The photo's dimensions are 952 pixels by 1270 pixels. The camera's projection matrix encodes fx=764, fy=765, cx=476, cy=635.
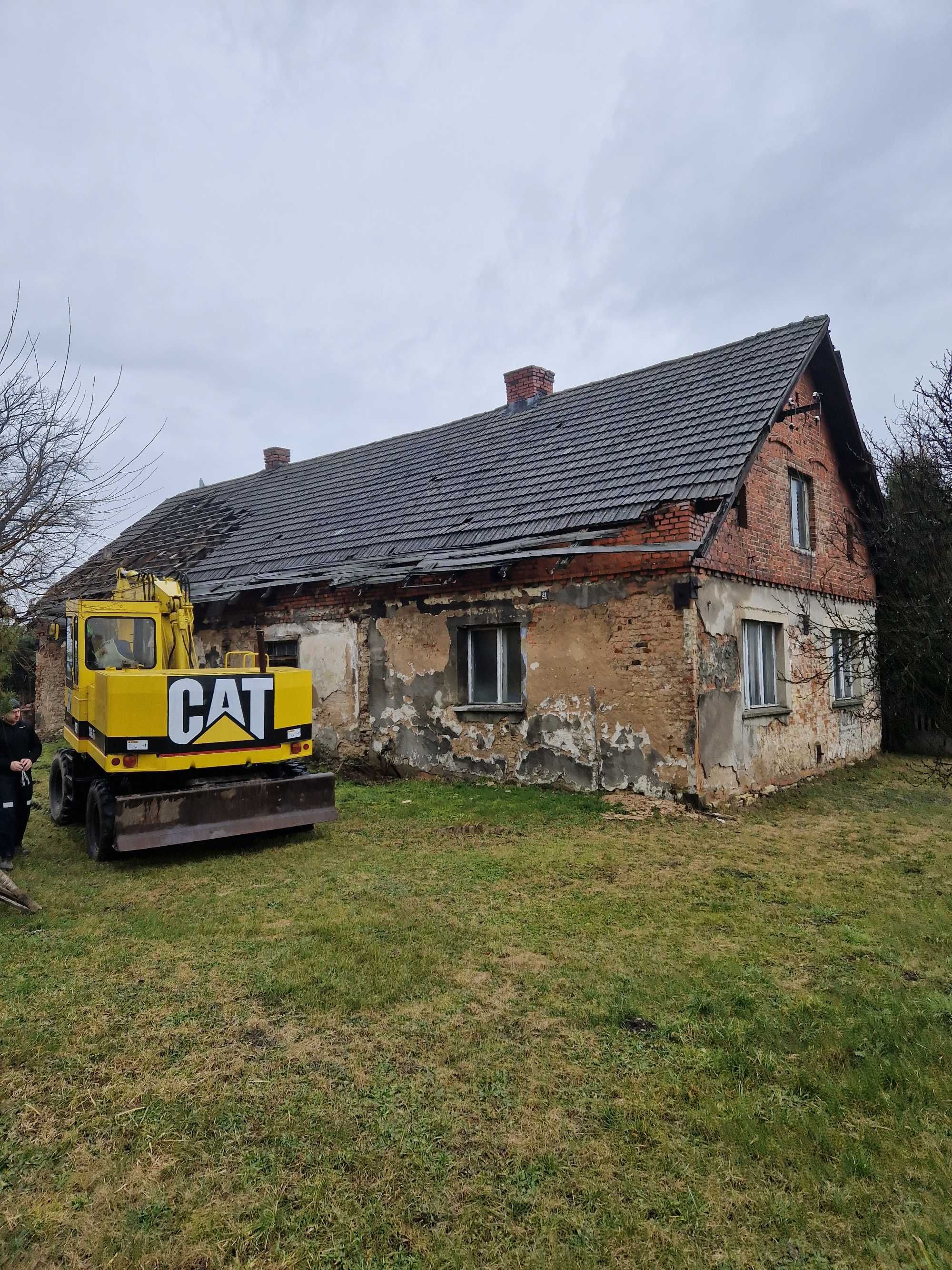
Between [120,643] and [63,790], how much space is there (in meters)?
1.84

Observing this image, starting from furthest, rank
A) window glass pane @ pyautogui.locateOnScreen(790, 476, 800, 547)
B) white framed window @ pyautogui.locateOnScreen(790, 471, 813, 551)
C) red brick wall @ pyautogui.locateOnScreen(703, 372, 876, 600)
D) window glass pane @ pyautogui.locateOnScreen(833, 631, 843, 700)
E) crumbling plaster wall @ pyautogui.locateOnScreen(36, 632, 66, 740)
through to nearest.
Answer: crumbling plaster wall @ pyautogui.locateOnScreen(36, 632, 66, 740) → window glass pane @ pyautogui.locateOnScreen(833, 631, 843, 700) → white framed window @ pyautogui.locateOnScreen(790, 471, 813, 551) → window glass pane @ pyautogui.locateOnScreen(790, 476, 800, 547) → red brick wall @ pyautogui.locateOnScreen(703, 372, 876, 600)

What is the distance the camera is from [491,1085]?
3.29 meters

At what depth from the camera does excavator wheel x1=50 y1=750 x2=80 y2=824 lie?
27.3 feet

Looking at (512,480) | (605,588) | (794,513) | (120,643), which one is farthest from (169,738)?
(794,513)

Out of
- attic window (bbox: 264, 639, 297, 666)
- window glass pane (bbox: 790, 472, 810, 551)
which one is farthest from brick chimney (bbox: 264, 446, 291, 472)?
window glass pane (bbox: 790, 472, 810, 551)

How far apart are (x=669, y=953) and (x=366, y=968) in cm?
185

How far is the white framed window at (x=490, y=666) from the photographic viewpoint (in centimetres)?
1051

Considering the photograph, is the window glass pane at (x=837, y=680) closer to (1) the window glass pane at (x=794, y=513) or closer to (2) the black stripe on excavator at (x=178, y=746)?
(1) the window glass pane at (x=794, y=513)

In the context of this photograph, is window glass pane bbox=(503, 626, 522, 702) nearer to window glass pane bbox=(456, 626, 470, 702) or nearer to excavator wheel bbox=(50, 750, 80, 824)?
window glass pane bbox=(456, 626, 470, 702)

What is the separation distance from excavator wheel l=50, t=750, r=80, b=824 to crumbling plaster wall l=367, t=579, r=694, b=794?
4381 mm

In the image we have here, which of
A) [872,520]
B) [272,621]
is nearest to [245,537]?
[272,621]

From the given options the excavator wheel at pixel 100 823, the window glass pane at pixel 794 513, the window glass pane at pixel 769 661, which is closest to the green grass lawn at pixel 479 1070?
the excavator wheel at pixel 100 823

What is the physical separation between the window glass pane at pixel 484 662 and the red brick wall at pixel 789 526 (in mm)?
3172

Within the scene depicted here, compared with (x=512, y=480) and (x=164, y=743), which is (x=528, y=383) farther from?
(x=164, y=743)
